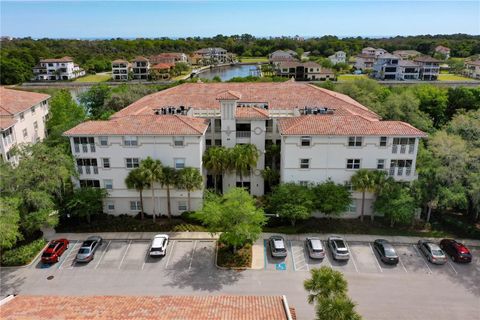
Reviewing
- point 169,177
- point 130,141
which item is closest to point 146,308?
point 169,177

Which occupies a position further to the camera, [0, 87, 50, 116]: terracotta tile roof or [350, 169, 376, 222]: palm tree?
[0, 87, 50, 116]: terracotta tile roof

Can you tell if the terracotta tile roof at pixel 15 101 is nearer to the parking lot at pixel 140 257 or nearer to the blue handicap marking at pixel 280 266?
the parking lot at pixel 140 257

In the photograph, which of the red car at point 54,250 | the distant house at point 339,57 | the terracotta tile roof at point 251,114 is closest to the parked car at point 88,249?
the red car at point 54,250

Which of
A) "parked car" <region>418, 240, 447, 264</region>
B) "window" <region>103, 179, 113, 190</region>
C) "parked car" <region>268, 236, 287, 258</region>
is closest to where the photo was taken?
"parked car" <region>418, 240, 447, 264</region>

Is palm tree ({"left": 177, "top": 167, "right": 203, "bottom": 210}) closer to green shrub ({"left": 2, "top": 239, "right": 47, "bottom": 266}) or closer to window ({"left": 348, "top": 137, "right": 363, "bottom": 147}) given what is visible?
green shrub ({"left": 2, "top": 239, "right": 47, "bottom": 266})

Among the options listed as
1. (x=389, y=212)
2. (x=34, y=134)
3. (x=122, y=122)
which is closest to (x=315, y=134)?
(x=389, y=212)

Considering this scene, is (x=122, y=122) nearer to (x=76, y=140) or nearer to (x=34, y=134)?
(x=76, y=140)

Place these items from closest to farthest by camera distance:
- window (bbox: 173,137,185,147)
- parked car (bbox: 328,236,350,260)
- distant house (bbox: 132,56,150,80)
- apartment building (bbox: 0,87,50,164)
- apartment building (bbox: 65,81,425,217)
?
parked car (bbox: 328,236,350,260), apartment building (bbox: 65,81,425,217), window (bbox: 173,137,185,147), apartment building (bbox: 0,87,50,164), distant house (bbox: 132,56,150,80)

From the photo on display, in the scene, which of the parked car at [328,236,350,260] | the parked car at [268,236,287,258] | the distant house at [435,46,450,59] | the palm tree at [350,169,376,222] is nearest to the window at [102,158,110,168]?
the parked car at [268,236,287,258]
